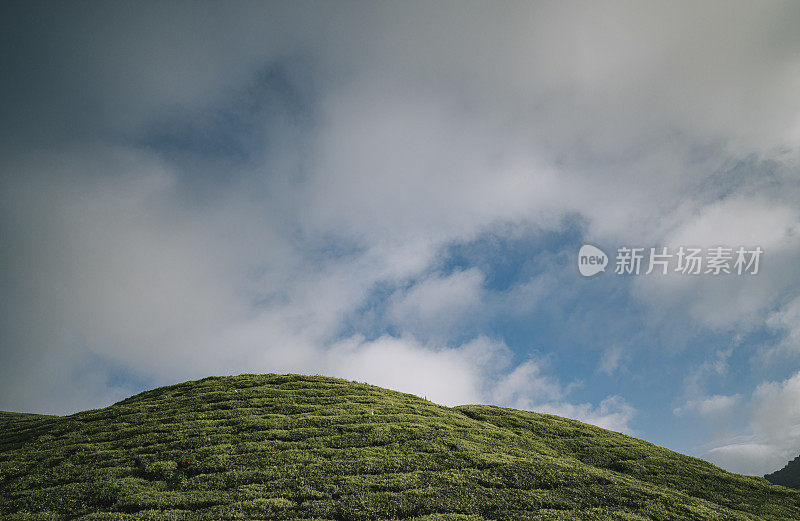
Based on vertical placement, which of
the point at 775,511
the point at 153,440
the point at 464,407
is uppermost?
the point at 464,407

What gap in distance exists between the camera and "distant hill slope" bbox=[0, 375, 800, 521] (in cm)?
1728

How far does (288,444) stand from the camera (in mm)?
22938

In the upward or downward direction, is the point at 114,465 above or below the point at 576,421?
below

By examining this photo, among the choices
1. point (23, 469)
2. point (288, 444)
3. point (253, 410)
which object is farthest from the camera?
point (253, 410)

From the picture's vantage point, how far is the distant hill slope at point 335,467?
1728 cm

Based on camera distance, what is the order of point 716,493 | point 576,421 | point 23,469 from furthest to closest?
point 576,421
point 716,493
point 23,469

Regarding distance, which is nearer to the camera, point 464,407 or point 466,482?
point 466,482

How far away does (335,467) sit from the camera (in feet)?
66.9

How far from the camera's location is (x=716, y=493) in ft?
82.4

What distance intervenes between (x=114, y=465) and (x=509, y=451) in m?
24.0

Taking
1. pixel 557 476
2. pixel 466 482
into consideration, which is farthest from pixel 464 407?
pixel 466 482

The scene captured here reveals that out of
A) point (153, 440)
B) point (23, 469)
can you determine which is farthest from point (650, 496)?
point (23, 469)

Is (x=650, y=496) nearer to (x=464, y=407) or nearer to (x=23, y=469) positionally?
(x=464, y=407)

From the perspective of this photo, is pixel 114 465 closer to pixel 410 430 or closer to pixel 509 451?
pixel 410 430
